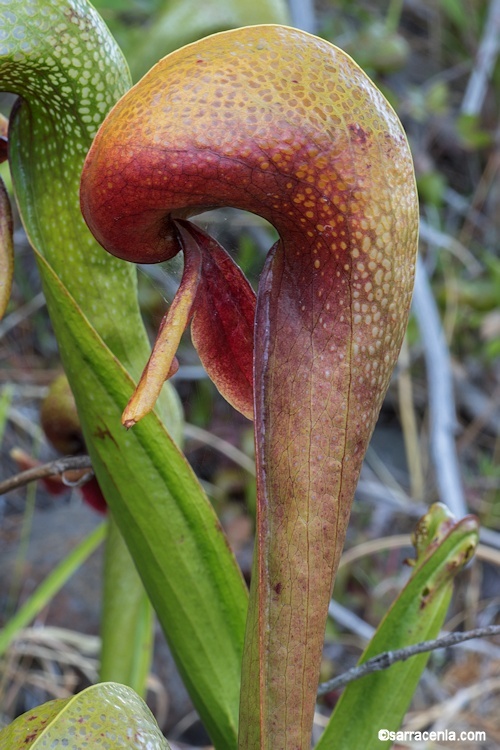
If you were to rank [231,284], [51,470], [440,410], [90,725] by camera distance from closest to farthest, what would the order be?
[90,725] → [231,284] → [51,470] → [440,410]

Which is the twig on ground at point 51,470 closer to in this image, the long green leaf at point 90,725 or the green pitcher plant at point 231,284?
the green pitcher plant at point 231,284

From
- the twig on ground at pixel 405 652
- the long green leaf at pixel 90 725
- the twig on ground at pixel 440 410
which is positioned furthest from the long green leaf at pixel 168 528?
the twig on ground at pixel 440 410

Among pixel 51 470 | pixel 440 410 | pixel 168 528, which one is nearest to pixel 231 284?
pixel 168 528

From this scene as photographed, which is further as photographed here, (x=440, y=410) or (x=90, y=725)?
(x=440, y=410)

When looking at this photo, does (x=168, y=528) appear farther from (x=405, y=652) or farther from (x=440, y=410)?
(x=440, y=410)

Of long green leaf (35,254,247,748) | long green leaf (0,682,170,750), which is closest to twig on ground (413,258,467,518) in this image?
long green leaf (35,254,247,748)

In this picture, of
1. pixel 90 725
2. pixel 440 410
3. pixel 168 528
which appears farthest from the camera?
pixel 440 410
